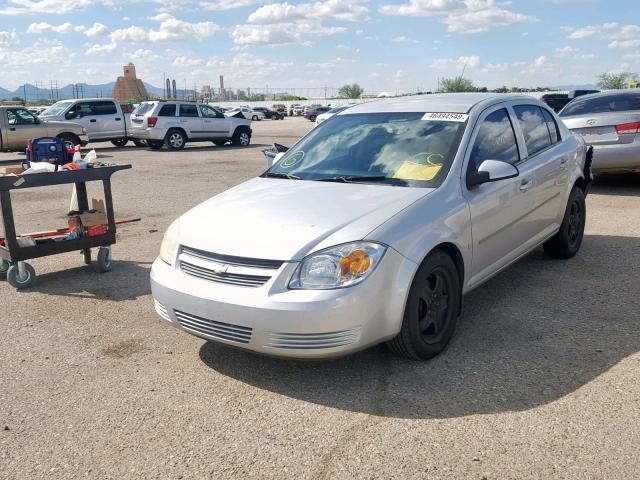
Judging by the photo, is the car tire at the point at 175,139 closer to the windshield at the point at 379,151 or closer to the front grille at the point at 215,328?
the windshield at the point at 379,151

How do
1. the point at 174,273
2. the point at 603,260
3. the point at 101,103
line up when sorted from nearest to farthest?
1. the point at 174,273
2. the point at 603,260
3. the point at 101,103

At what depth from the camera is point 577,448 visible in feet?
10.0

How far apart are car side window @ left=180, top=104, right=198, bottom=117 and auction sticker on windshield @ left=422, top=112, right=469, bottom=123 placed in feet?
60.9

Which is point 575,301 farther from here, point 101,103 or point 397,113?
point 101,103

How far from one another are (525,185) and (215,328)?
9.28 feet

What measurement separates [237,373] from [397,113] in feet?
7.75

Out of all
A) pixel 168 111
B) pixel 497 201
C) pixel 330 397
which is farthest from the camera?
pixel 168 111

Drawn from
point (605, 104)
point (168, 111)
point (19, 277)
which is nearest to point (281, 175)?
point (19, 277)

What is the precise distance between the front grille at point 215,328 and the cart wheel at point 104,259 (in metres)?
2.75

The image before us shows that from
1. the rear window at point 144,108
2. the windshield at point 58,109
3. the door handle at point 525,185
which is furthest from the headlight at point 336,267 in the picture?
the windshield at point 58,109

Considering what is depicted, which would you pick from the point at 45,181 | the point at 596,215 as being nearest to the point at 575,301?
the point at 596,215

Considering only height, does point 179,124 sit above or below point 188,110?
below

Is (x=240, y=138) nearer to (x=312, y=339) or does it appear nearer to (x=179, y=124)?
(x=179, y=124)

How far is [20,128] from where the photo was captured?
18531 millimetres
